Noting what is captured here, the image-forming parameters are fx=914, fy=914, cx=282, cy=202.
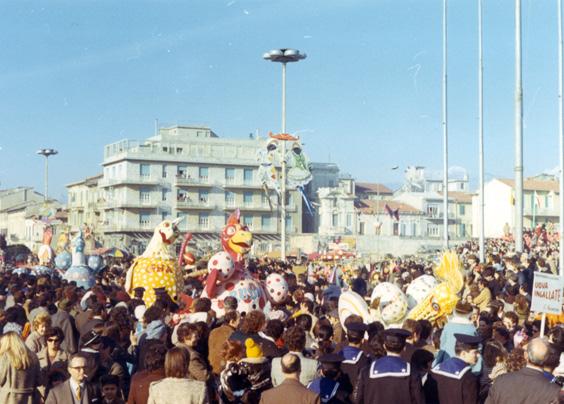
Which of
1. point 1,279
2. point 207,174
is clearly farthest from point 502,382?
point 207,174

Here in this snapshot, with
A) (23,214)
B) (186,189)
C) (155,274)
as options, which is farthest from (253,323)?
(23,214)

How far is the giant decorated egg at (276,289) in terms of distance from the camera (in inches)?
629

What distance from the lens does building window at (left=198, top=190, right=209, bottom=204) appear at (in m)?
74.8

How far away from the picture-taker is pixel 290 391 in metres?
6.71

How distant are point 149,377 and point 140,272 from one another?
10992 millimetres

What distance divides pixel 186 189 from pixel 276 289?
5876cm

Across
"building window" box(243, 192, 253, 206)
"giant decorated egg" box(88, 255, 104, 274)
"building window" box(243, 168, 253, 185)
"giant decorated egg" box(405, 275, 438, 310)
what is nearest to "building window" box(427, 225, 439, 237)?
"building window" box(243, 192, 253, 206)

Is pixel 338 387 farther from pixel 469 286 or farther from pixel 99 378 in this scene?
pixel 469 286

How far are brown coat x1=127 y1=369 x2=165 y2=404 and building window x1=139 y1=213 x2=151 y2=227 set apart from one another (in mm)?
66138

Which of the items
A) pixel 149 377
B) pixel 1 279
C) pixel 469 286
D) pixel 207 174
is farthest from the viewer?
pixel 207 174

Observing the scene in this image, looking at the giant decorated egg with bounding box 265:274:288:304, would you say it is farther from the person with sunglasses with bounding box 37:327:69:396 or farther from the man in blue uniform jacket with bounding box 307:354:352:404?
the man in blue uniform jacket with bounding box 307:354:352:404

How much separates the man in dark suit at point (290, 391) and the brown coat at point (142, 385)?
2.95 feet

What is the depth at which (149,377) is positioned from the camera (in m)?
7.15

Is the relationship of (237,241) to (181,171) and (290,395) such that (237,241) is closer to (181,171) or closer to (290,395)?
(290,395)
